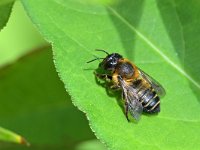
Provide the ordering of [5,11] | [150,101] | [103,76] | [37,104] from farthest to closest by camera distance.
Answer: [37,104]
[150,101]
[103,76]
[5,11]

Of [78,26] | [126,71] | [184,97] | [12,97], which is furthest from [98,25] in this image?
[12,97]

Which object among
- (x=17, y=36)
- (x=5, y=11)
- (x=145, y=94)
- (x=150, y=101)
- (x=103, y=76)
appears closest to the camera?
(x=5, y=11)

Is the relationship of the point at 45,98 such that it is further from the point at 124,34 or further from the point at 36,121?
the point at 124,34

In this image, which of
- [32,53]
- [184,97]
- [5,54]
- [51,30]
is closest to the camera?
[51,30]

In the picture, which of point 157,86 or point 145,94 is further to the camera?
point 145,94

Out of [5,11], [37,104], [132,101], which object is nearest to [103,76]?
[132,101]

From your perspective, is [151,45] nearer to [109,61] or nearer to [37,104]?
[109,61]

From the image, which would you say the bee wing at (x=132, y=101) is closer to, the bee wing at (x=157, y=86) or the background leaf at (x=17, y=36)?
the bee wing at (x=157, y=86)
